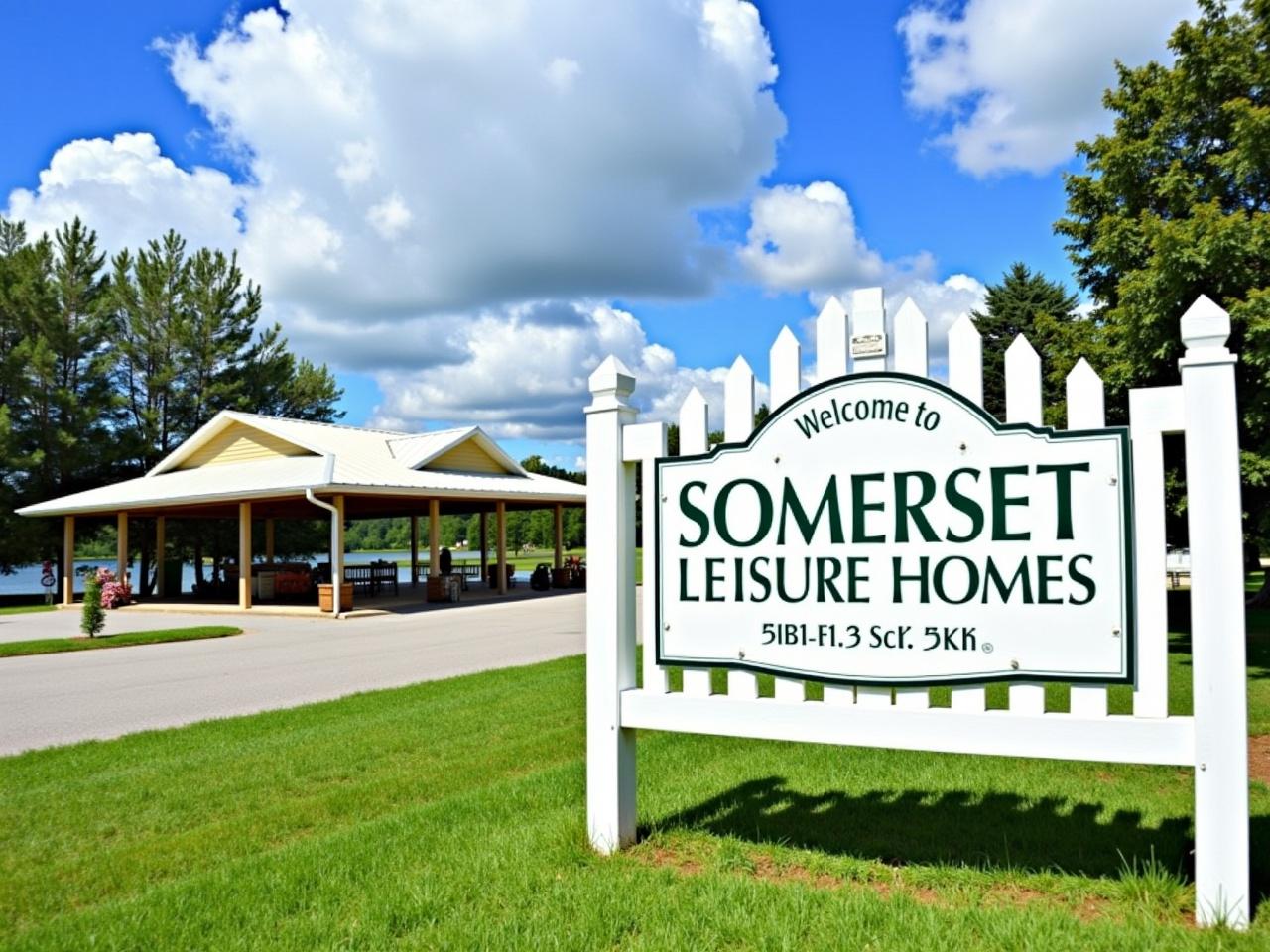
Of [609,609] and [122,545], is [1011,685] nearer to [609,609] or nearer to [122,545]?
[609,609]

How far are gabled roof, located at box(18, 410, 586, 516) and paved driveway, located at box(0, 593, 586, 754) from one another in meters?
3.72

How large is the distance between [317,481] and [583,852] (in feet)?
58.6

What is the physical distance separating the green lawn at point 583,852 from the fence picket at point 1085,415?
70cm

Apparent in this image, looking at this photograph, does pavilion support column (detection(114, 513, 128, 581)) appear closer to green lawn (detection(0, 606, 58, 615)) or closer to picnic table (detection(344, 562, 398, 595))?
green lawn (detection(0, 606, 58, 615))

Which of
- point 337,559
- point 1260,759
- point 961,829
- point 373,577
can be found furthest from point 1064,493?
point 373,577

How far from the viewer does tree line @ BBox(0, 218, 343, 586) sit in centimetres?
3278

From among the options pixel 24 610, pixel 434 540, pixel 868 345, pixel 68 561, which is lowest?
pixel 24 610

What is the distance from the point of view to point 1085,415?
3432 mm

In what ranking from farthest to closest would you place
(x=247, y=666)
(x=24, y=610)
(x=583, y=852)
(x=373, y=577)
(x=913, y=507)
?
(x=373, y=577), (x=24, y=610), (x=247, y=666), (x=583, y=852), (x=913, y=507)

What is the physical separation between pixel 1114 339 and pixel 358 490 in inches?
587

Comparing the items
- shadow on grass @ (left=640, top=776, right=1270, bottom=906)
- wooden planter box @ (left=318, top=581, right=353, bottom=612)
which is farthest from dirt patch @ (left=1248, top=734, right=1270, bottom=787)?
wooden planter box @ (left=318, top=581, right=353, bottom=612)

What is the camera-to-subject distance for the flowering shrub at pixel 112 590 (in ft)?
76.9

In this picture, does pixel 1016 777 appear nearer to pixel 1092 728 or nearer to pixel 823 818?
pixel 823 818

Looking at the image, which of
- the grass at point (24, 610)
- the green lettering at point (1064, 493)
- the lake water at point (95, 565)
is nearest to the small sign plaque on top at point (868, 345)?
the green lettering at point (1064, 493)
